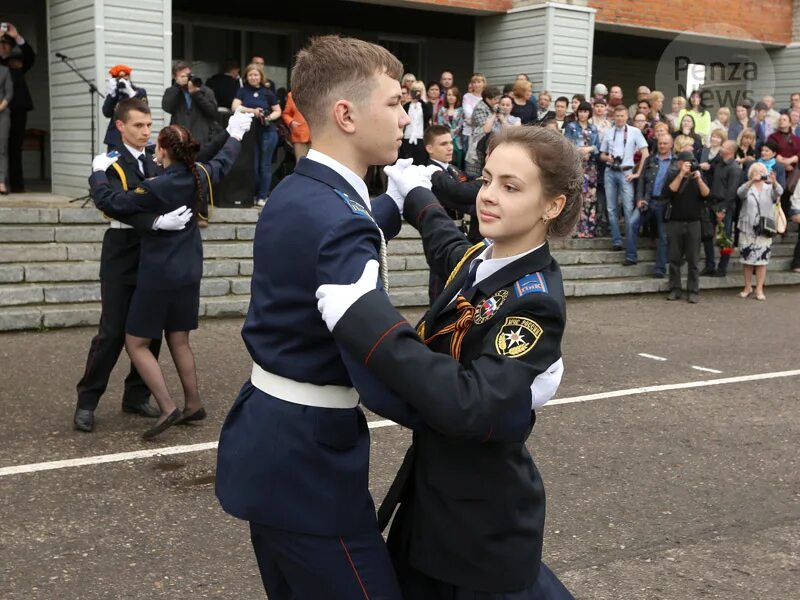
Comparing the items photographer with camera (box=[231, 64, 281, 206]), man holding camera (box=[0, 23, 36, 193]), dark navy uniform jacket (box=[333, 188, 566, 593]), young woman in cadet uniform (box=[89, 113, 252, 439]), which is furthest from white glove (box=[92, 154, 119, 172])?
man holding camera (box=[0, 23, 36, 193])

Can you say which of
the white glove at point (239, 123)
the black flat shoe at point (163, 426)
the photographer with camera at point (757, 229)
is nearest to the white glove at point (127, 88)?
the white glove at point (239, 123)

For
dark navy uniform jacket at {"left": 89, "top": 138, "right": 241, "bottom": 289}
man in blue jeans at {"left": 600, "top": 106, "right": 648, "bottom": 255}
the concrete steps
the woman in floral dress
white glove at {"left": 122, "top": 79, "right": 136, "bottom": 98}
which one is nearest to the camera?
dark navy uniform jacket at {"left": 89, "top": 138, "right": 241, "bottom": 289}

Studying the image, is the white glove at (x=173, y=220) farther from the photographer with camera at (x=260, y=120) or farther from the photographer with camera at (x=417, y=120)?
the photographer with camera at (x=417, y=120)

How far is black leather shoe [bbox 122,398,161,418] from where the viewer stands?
625 cm

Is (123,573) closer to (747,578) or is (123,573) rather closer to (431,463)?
(431,463)

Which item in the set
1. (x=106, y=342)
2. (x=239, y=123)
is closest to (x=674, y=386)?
(x=239, y=123)

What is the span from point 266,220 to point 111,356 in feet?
13.5

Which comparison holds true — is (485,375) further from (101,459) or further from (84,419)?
(84,419)

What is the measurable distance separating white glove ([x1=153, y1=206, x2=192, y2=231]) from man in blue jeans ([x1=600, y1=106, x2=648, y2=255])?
30.4 feet

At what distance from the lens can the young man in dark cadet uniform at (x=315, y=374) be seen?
6.86ft

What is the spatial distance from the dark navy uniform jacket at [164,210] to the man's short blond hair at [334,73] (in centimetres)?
359

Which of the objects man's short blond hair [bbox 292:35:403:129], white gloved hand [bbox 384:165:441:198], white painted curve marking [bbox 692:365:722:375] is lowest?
white painted curve marking [bbox 692:365:722:375]

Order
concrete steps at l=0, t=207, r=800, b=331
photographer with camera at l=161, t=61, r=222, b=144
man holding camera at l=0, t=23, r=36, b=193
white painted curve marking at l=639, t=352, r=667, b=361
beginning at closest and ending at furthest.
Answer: white painted curve marking at l=639, t=352, r=667, b=361, concrete steps at l=0, t=207, r=800, b=331, photographer with camera at l=161, t=61, r=222, b=144, man holding camera at l=0, t=23, r=36, b=193

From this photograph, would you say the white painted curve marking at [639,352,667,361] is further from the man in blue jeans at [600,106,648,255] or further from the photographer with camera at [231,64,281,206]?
the photographer with camera at [231,64,281,206]
